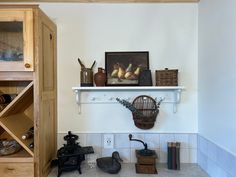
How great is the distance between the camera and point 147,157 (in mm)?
1702

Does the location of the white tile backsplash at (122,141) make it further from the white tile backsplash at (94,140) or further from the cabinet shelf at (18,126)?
the cabinet shelf at (18,126)

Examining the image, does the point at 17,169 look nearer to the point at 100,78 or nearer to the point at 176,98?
the point at 100,78

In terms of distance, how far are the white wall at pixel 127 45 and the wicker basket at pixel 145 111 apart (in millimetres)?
93

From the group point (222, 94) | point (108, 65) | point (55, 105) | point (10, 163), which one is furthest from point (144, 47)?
point (10, 163)

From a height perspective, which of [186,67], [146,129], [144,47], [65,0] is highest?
[65,0]

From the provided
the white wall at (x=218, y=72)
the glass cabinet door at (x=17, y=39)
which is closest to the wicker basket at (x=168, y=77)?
the white wall at (x=218, y=72)

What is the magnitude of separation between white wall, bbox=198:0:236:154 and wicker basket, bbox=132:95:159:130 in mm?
378

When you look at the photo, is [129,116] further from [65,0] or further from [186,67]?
[65,0]

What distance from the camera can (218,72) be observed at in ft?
4.98

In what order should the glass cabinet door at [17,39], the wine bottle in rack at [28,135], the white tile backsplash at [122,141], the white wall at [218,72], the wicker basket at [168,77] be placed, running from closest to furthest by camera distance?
the white wall at [218,72], the glass cabinet door at [17,39], the wine bottle in rack at [28,135], the wicker basket at [168,77], the white tile backsplash at [122,141]

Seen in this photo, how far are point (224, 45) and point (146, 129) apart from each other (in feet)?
2.85

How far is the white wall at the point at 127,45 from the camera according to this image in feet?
6.33

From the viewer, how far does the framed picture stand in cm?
188

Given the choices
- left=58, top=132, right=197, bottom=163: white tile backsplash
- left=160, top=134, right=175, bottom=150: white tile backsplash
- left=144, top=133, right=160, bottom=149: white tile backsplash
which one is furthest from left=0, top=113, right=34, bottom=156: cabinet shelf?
left=160, top=134, right=175, bottom=150: white tile backsplash
